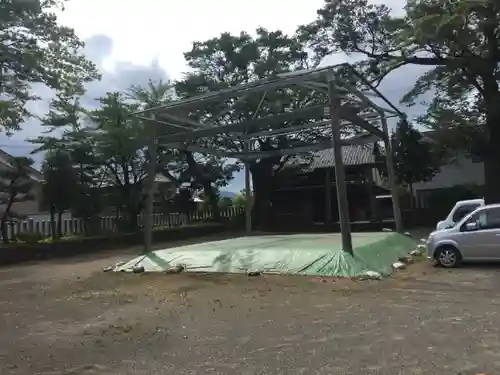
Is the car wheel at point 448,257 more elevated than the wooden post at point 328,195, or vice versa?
the wooden post at point 328,195

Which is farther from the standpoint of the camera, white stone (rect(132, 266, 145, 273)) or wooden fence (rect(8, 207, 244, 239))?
wooden fence (rect(8, 207, 244, 239))

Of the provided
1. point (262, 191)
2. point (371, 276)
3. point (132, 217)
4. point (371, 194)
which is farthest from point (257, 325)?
point (371, 194)

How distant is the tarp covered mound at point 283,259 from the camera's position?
966 cm

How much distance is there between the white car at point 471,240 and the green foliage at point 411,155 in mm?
13690

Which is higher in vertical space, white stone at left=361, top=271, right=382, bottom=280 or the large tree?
the large tree

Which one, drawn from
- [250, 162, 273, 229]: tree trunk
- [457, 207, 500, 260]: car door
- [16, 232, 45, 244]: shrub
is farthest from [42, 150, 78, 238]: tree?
[457, 207, 500, 260]: car door

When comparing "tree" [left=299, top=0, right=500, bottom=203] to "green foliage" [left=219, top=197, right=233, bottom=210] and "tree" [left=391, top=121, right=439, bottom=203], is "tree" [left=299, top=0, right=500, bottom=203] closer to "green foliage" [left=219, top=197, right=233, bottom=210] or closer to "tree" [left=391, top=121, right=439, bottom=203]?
"tree" [left=391, top=121, right=439, bottom=203]

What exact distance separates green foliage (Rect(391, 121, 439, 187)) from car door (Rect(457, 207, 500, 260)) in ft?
45.2

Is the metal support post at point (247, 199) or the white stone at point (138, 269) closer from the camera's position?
the white stone at point (138, 269)

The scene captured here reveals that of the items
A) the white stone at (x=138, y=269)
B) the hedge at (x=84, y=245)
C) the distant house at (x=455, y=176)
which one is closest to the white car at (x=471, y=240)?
the white stone at (x=138, y=269)

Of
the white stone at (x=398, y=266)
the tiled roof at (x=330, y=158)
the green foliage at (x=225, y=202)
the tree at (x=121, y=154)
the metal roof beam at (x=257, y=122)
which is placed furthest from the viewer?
the green foliage at (x=225, y=202)

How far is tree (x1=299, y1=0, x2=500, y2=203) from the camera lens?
606 inches

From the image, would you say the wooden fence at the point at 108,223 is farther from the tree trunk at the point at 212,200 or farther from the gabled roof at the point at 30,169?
the gabled roof at the point at 30,169

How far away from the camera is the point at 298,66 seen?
23.8 m
